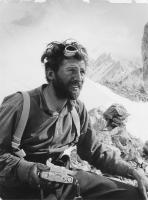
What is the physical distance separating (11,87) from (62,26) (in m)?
71.0

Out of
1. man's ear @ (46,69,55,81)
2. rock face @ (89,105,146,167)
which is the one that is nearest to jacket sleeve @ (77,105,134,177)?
man's ear @ (46,69,55,81)

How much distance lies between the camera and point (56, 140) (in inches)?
115

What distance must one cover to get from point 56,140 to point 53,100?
0.98 feet

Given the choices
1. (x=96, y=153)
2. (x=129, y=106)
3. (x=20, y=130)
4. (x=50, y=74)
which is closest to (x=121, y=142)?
(x=96, y=153)

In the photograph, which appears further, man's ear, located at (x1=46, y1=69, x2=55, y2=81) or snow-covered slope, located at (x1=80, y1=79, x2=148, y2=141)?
snow-covered slope, located at (x1=80, y1=79, x2=148, y2=141)

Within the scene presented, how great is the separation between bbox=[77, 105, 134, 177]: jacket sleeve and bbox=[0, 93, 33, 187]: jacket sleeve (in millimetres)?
642

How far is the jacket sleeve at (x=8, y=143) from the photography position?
103 inches

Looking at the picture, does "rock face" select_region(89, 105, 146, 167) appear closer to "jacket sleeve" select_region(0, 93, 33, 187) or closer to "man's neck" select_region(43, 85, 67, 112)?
"man's neck" select_region(43, 85, 67, 112)

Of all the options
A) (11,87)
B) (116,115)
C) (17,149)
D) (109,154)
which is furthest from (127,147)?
(11,87)

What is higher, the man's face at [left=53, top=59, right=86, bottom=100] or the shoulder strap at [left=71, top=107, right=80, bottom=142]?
the man's face at [left=53, top=59, right=86, bottom=100]

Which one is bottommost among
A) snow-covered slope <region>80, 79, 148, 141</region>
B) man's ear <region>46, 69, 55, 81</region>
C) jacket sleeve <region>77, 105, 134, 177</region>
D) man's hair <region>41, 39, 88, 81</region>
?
snow-covered slope <region>80, 79, 148, 141</region>

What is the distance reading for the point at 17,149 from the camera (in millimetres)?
2676

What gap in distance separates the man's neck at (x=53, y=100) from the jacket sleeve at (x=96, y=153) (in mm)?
245

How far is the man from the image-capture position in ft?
8.70
